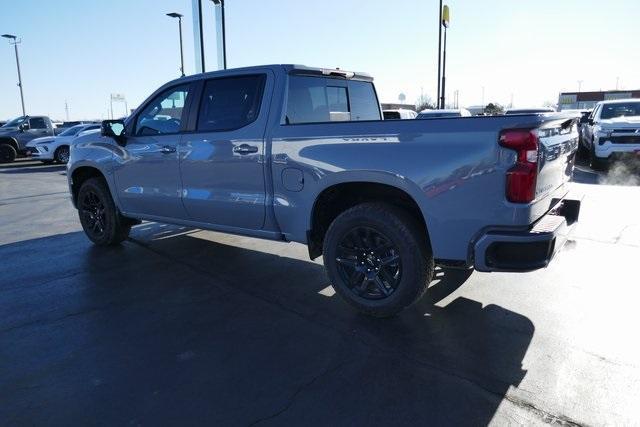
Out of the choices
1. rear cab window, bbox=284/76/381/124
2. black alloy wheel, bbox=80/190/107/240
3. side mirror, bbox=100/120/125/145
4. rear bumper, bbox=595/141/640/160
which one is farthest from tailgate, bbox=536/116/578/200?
rear bumper, bbox=595/141/640/160

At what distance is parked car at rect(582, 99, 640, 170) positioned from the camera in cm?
1113

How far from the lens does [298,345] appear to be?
3.47 metres

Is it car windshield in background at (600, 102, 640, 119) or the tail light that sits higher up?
car windshield in background at (600, 102, 640, 119)

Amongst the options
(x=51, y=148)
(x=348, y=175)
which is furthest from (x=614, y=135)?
(x=51, y=148)

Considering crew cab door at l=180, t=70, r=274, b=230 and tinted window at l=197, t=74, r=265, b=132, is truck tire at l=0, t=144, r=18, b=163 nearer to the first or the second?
crew cab door at l=180, t=70, r=274, b=230

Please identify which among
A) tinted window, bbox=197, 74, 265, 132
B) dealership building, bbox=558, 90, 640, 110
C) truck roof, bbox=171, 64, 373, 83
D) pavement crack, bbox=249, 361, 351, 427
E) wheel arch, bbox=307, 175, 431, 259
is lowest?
pavement crack, bbox=249, 361, 351, 427

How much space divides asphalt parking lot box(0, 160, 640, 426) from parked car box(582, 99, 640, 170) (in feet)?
21.9

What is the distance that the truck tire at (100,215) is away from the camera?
20.1 feet

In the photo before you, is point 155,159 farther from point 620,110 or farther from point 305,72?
point 620,110

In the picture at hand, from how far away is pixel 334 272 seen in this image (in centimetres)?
403

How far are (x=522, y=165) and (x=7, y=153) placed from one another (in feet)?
77.8

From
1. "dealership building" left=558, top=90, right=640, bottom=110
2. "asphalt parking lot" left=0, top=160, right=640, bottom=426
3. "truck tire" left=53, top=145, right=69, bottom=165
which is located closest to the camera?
"asphalt parking lot" left=0, top=160, right=640, bottom=426

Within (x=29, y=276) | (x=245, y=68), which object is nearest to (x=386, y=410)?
(x=245, y=68)

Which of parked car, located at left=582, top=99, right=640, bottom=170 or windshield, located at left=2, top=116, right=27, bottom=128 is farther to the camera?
windshield, located at left=2, top=116, right=27, bottom=128
